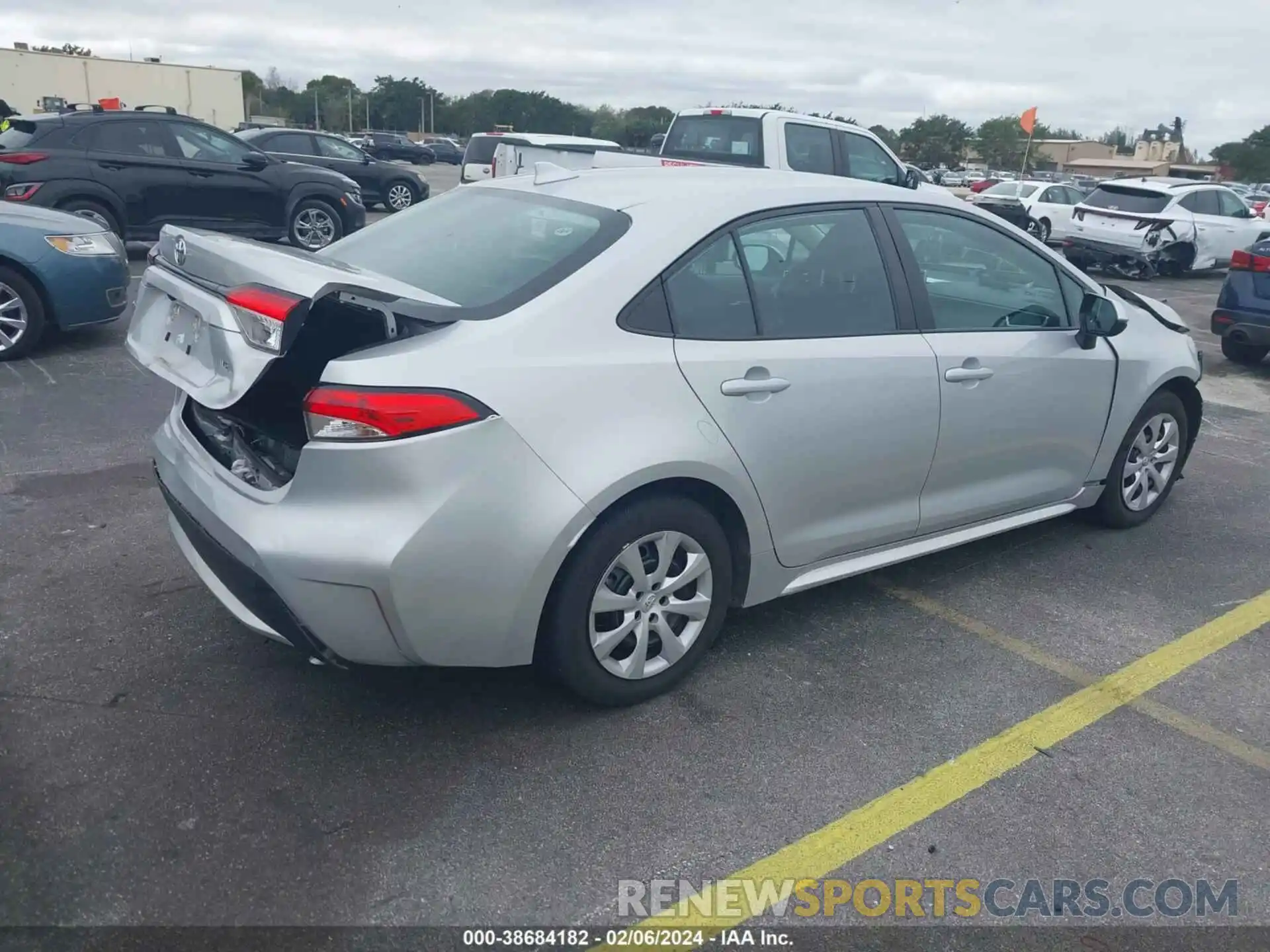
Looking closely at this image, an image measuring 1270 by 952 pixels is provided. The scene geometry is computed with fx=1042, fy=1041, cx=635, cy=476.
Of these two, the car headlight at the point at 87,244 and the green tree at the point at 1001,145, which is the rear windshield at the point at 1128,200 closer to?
the car headlight at the point at 87,244

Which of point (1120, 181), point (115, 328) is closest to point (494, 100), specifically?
point (1120, 181)

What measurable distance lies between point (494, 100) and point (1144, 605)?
71.1m

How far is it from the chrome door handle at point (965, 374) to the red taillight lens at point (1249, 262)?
6014 millimetres

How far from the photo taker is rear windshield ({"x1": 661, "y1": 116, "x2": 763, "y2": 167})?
1045 centimetres

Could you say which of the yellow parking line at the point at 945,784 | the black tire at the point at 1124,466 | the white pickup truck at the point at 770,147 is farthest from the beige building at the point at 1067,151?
the yellow parking line at the point at 945,784

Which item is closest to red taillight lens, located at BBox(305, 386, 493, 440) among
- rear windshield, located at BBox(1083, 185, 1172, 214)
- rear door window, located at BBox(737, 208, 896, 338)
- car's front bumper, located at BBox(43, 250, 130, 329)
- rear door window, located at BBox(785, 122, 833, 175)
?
rear door window, located at BBox(737, 208, 896, 338)

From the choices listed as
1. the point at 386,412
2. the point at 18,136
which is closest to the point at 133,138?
the point at 18,136

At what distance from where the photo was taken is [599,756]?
10.1ft

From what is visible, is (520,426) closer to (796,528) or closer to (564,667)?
(564,667)

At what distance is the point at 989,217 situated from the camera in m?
4.24

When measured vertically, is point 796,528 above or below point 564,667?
above

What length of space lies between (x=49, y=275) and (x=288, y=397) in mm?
4963

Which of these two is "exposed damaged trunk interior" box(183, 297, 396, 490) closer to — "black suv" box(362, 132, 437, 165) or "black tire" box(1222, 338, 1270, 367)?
"black tire" box(1222, 338, 1270, 367)

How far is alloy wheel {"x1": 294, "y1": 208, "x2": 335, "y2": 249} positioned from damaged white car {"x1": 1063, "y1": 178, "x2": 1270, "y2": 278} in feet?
36.1
